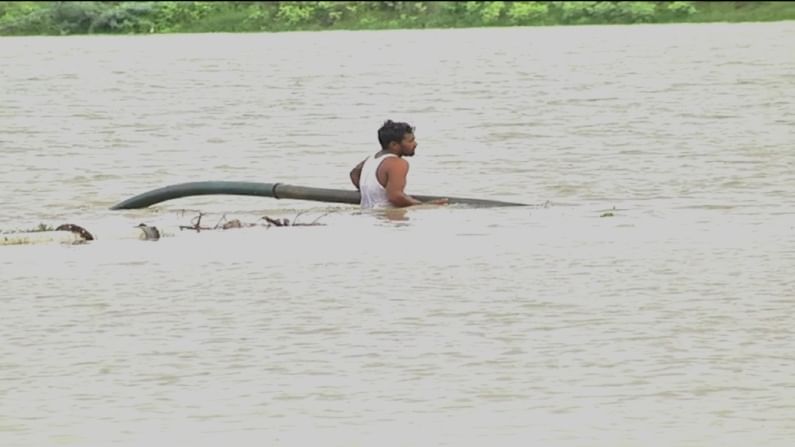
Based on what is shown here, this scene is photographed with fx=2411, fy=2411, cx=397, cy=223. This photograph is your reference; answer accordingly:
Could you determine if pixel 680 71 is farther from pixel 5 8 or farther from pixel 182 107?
pixel 5 8

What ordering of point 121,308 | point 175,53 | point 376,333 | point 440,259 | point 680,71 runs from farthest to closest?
1. point 175,53
2. point 680,71
3. point 440,259
4. point 121,308
5. point 376,333

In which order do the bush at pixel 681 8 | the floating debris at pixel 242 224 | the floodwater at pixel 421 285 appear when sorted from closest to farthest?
the floodwater at pixel 421 285 < the floating debris at pixel 242 224 < the bush at pixel 681 8

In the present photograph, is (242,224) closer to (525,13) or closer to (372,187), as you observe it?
(372,187)

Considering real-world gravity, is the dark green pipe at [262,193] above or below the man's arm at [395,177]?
below

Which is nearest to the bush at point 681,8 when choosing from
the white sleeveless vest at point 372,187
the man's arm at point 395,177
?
the white sleeveless vest at point 372,187

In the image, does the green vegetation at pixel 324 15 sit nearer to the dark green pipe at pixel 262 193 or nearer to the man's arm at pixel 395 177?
the dark green pipe at pixel 262 193

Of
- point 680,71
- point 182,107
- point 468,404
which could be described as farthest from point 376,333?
point 680,71

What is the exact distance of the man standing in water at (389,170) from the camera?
14164 mm

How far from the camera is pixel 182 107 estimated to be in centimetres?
2670

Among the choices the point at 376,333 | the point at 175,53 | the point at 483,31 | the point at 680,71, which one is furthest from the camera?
the point at 483,31

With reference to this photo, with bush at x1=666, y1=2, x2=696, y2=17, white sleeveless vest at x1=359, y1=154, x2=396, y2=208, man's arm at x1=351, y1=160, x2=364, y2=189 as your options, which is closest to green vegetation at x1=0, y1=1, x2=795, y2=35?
bush at x1=666, y1=2, x2=696, y2=17

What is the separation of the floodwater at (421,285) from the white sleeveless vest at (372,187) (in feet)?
0.71

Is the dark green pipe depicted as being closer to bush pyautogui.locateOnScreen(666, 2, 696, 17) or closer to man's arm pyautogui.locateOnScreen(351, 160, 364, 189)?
man's arm pyautogui.locateOnScreen(351, 160, 364, 189)

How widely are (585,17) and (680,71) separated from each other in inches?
449
